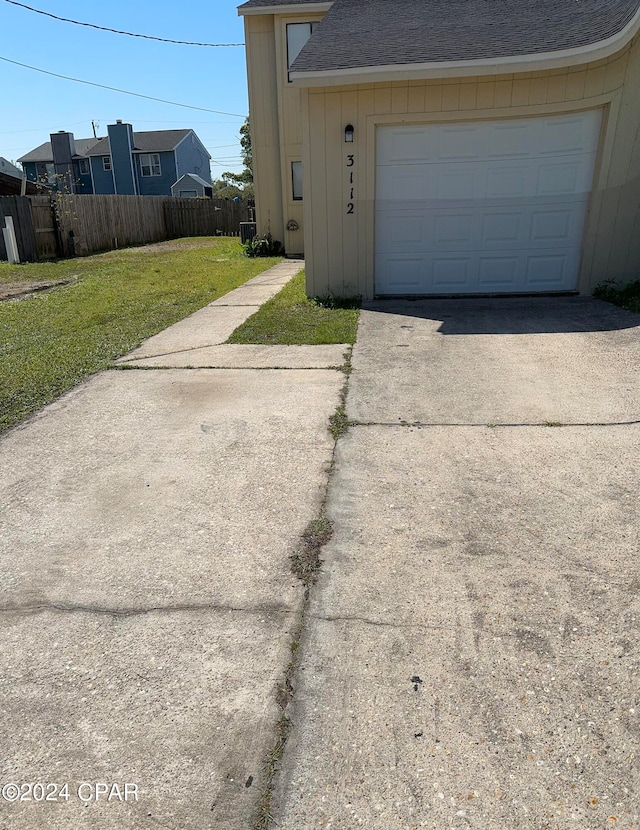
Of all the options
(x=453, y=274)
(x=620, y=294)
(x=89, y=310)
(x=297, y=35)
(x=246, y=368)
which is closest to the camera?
(x=246, y=368)

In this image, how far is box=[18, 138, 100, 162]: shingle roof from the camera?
150 ft

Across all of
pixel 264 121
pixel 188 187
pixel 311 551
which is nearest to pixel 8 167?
pixel 188 187

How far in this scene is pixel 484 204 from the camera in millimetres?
8812

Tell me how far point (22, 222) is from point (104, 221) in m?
4.50

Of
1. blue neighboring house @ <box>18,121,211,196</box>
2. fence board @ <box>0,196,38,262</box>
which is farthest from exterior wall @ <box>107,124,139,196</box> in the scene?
fence board @ <box>0,196,38,262</box>

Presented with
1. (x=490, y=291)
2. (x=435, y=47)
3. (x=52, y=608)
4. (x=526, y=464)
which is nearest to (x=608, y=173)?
(x=490, y=291)

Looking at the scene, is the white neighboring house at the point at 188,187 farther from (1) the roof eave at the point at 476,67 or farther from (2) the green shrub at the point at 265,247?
(1) the roof eave at the point at 476,67

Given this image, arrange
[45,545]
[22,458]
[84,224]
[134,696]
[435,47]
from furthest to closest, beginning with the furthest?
[84,224], [435,47], [22,458], [45,545], [134,696]

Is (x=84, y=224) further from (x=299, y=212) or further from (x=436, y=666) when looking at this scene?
(x=436, y=666)

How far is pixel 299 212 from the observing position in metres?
16.3

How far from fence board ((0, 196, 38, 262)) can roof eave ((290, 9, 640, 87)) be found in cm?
1091

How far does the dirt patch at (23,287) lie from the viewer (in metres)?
11.1

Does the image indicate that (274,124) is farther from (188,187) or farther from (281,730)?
(188,187)

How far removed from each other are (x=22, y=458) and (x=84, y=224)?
56.1ft
